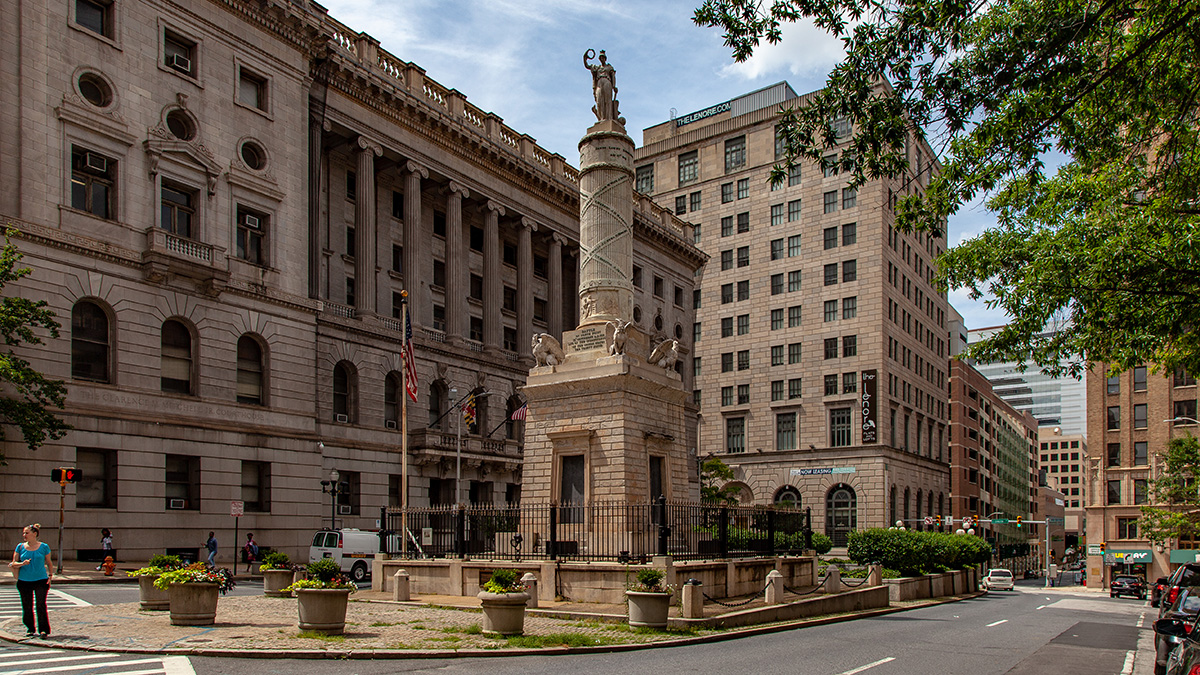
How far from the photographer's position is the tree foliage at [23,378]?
3092cm

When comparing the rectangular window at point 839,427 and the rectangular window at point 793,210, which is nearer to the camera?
the rectangular window at point 839,427

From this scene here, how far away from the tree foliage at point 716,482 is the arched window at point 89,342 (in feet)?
129

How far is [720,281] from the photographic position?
291ft

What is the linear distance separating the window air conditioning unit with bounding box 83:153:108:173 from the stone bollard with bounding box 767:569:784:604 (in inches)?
1155

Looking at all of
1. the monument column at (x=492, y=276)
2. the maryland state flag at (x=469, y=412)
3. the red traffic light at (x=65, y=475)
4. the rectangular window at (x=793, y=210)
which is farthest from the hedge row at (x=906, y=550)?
the rectangular window at (x=793, y=210)

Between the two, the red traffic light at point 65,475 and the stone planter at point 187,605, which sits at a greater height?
the red traffic light at point 65,475

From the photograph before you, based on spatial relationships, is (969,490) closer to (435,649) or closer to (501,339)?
(501,339)

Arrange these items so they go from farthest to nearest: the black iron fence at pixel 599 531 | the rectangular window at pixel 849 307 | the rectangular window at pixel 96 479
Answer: the rectangular window at pixel 849 307 < the rectangular window at pixel 96 479 < the black iron fence at pixel 599 531

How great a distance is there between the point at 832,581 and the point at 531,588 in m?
12.0

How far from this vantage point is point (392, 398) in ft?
173

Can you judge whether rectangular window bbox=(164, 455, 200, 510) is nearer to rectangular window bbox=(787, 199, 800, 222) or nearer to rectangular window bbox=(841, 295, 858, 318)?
rectangular window bbox=(841, 295, 858, 318)

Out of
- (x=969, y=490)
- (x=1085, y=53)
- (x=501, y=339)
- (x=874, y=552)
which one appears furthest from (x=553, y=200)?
(x=969, y=490)

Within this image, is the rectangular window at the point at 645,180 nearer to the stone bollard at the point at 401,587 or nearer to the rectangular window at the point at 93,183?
the rectangular window at the point at 93,183

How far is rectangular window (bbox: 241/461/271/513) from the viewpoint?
41781 millimetres
